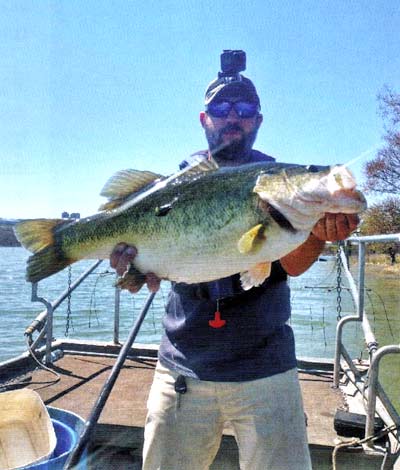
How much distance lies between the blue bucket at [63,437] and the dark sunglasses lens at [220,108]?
74.9 inches

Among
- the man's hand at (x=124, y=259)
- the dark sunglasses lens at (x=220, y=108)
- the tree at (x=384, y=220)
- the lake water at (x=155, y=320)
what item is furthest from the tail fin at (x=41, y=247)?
the tree at (x=384, y=220)

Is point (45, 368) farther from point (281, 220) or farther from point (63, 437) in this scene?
point (281, 220)

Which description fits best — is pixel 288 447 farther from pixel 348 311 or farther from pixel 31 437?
pixel 348 311

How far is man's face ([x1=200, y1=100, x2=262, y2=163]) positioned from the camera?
2.64 m

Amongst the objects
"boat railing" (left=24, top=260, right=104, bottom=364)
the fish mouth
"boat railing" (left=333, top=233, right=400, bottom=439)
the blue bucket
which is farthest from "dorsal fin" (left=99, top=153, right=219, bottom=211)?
"boat railing" (left=24, top=260, right=104, bottom=364)

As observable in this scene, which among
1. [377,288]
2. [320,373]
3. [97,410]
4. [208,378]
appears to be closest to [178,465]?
[208,378]

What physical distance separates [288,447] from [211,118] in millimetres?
1570

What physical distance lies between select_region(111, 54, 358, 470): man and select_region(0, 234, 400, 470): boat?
0.64 m

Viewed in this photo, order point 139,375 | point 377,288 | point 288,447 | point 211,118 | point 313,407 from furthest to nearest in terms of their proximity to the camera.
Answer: point 377,288 < point 139,375 < point 313,407 < point 211,118 < point 288,447

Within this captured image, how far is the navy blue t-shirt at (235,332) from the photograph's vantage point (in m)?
2.44

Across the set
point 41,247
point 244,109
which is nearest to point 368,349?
point 244,109

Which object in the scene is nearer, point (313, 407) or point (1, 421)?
point (1, 421)

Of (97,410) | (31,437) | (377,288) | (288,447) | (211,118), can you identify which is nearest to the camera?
(288,447)

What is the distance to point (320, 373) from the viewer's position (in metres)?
5.42
